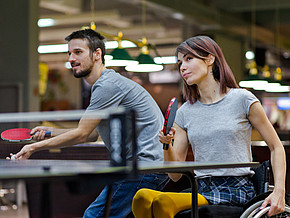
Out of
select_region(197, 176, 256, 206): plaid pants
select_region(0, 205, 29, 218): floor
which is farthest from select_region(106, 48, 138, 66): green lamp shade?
select_region(197, 176, 256, 206): plaid pants

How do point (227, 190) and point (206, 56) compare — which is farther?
point (206, 56)

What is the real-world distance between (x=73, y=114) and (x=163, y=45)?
10.9m

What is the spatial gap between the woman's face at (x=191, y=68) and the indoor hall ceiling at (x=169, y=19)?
7.24 m

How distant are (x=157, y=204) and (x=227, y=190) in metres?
0.34

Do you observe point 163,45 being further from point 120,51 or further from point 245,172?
point 245,172

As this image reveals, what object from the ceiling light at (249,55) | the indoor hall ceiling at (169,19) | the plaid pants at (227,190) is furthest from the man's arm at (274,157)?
the ceiling light at (249,55)

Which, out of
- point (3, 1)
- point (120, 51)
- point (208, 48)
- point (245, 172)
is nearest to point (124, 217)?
point (245, 172)

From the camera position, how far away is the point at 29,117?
1.58 m

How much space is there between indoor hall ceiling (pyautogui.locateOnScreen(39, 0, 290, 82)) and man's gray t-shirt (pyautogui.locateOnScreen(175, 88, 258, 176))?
7.29m

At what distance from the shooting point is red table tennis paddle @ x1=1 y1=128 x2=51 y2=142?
2.28 metres

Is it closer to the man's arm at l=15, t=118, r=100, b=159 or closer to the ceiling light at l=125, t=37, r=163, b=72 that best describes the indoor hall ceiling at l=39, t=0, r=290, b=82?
the ceiling light at l=125, t=37, r=163, b=72

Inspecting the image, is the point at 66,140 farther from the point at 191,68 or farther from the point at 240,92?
the point at 240,92

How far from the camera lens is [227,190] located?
224 cm

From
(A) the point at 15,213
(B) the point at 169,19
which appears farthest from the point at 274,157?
(B) the point at 169,19
